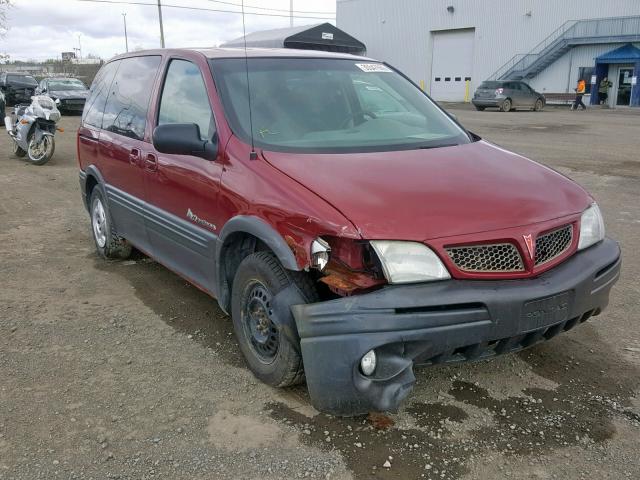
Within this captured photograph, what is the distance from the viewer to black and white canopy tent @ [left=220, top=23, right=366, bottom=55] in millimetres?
31734

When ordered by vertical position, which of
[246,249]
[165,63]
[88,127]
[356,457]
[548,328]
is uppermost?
[165,63]

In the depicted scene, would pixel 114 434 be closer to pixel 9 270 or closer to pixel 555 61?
pixel 9 270

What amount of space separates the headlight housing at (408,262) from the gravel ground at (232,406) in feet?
2.67

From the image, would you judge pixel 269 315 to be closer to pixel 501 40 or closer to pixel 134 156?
pixel 134 156

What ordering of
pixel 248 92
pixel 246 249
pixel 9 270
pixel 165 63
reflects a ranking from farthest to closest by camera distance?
pixel 9 270 → pixel 165 63 → pixel 248 92 → pixel 246 249

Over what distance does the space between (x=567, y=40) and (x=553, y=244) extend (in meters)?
36.2

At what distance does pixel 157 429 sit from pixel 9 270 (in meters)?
3.19

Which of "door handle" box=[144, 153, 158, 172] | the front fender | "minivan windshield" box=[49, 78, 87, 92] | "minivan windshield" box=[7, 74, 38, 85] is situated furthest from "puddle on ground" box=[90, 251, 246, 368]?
"minivan windshield" box=[7, 74, 38, 85]

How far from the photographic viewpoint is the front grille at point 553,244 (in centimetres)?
290

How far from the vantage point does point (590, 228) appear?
3.25m

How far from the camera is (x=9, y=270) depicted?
542 cm

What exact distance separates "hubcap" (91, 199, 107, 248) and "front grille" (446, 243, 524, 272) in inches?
148

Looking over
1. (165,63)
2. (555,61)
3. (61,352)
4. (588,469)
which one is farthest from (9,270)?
(555,61)

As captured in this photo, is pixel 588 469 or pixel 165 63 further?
pixel 165 63
